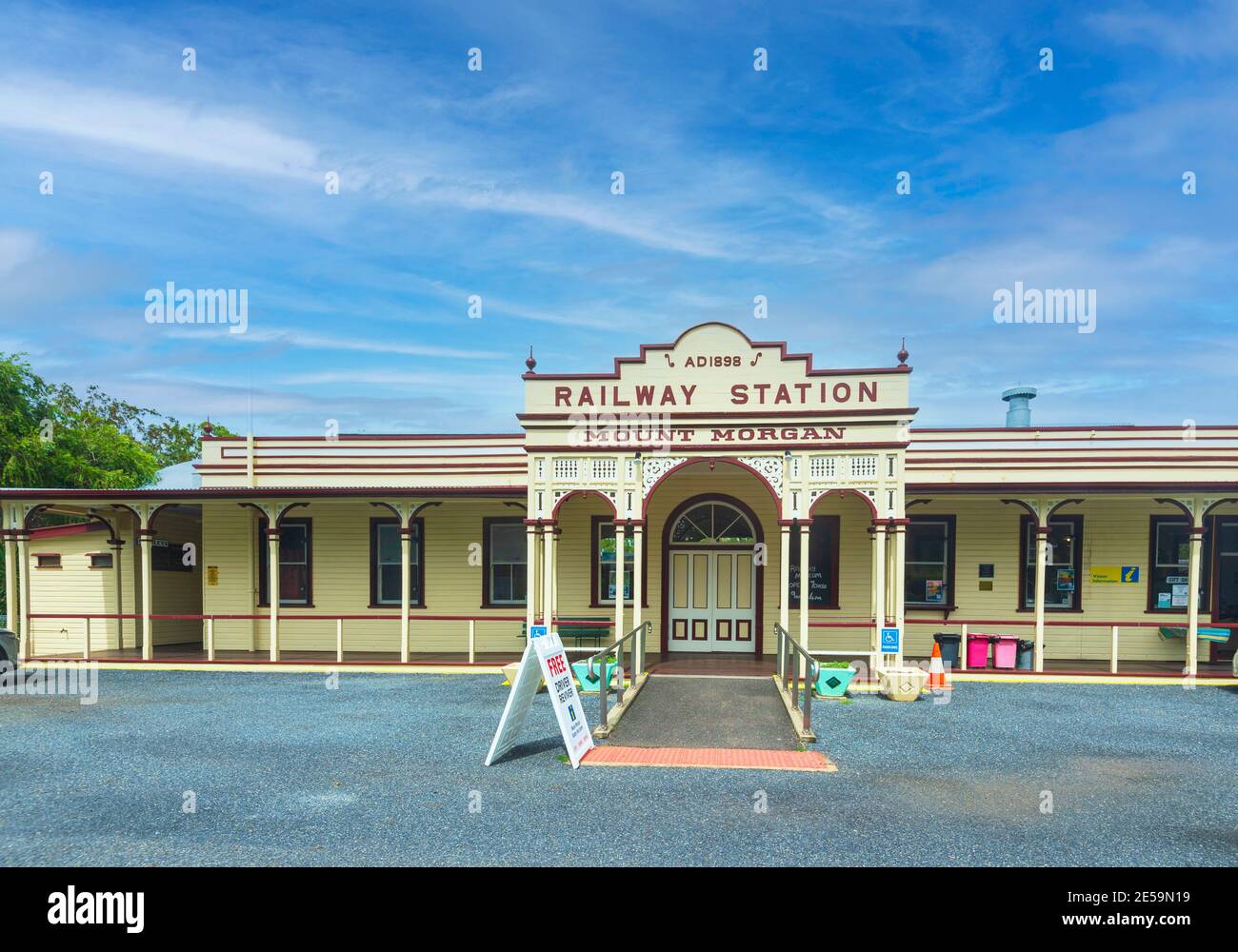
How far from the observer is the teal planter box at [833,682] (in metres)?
12.2

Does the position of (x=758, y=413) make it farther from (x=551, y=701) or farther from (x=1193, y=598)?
(x=1193, y=598)

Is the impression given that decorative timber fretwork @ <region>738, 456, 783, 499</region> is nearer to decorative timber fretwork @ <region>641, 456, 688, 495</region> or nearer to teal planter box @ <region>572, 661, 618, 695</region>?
decorative timber fretwork @ <region>641, 456, 688, 495</region>

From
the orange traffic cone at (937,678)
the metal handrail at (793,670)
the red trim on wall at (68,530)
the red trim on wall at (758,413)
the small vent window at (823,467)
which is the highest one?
the red trim on wall at (758,413)

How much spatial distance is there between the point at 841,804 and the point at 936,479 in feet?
33.2

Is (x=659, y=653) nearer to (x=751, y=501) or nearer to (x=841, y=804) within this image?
(x=751, y=501)

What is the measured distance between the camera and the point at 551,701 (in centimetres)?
883

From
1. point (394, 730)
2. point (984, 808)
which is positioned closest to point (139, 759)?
point (394, 730)

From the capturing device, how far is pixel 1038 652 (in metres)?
13.6

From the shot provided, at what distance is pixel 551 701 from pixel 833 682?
541 centimetres

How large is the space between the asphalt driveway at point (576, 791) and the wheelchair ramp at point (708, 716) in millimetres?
659

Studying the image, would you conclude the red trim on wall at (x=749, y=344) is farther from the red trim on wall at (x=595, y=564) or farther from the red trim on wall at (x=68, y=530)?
the red trim on wall at (x=68, y=530)

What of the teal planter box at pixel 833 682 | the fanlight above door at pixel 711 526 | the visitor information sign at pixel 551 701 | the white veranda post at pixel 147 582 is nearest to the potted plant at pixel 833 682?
the teal planter box at pixel 833 682

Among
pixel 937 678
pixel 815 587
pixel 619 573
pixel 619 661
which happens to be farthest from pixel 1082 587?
pixel 619 661

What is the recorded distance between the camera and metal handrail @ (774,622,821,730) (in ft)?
30.7
